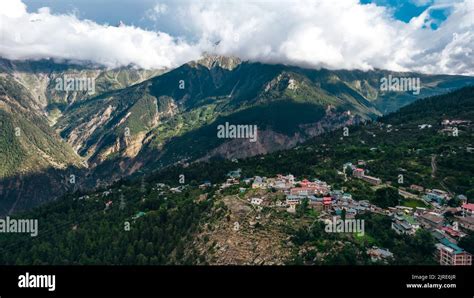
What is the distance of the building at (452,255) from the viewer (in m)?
56.8

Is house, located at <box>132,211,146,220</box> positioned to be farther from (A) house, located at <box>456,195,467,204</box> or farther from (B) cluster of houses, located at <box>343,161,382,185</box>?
(A) house, located at <box>456,195,467,204</box>

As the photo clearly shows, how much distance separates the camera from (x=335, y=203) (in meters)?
77.8

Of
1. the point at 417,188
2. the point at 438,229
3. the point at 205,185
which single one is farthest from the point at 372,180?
the point at 205,185

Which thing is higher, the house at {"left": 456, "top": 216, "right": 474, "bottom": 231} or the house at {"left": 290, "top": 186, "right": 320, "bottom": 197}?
the house at {"left": 290, "top": 186, "right": 320, "bottom": 197}

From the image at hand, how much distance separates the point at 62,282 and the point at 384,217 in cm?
6154

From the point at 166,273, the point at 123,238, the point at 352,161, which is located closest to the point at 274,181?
the point at 352,161

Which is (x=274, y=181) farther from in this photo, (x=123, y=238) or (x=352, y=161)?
(x=123, y=238)

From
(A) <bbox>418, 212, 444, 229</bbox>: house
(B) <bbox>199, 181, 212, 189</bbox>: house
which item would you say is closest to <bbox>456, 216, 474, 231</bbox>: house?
(A) <bbox>418, 212, 444, 229</bbox>: house

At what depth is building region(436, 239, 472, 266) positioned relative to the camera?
5675 cm

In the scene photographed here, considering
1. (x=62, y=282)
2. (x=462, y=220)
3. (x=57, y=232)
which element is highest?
(x=62, y=282)

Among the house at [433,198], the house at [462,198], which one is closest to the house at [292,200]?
the house at [433,198]

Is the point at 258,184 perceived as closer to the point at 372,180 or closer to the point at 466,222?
the point at 372,180

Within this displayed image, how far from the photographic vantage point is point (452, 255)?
5703 centimetres

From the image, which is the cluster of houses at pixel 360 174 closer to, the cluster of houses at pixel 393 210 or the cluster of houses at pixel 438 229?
the cluster of houses at pixel 393 210
